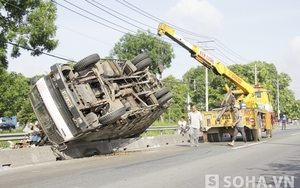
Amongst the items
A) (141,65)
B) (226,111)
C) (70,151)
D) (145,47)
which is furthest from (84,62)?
(145,47)

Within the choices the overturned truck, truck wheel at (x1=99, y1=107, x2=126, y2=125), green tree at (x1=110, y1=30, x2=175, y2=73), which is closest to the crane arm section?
the overturned truck

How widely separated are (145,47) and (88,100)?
37.9m

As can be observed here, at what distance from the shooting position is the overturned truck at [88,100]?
11.9 meters

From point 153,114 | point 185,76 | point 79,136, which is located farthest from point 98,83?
point 185,76

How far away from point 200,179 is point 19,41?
45.1 ft

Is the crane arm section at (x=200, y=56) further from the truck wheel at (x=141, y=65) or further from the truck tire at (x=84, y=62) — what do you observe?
the truck tire at (x=84, y=62)

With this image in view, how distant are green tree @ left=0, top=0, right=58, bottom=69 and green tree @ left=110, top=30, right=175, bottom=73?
96.2 ft

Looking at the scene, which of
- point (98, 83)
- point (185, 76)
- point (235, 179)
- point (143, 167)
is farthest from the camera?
point (185, 76)

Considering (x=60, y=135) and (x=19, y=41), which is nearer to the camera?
(x=60, y=135)

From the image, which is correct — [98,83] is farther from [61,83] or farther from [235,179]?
[235,179]

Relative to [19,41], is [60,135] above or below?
below

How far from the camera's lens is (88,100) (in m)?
12.0

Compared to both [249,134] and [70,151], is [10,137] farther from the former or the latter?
[249,134]

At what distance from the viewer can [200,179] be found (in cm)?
824
